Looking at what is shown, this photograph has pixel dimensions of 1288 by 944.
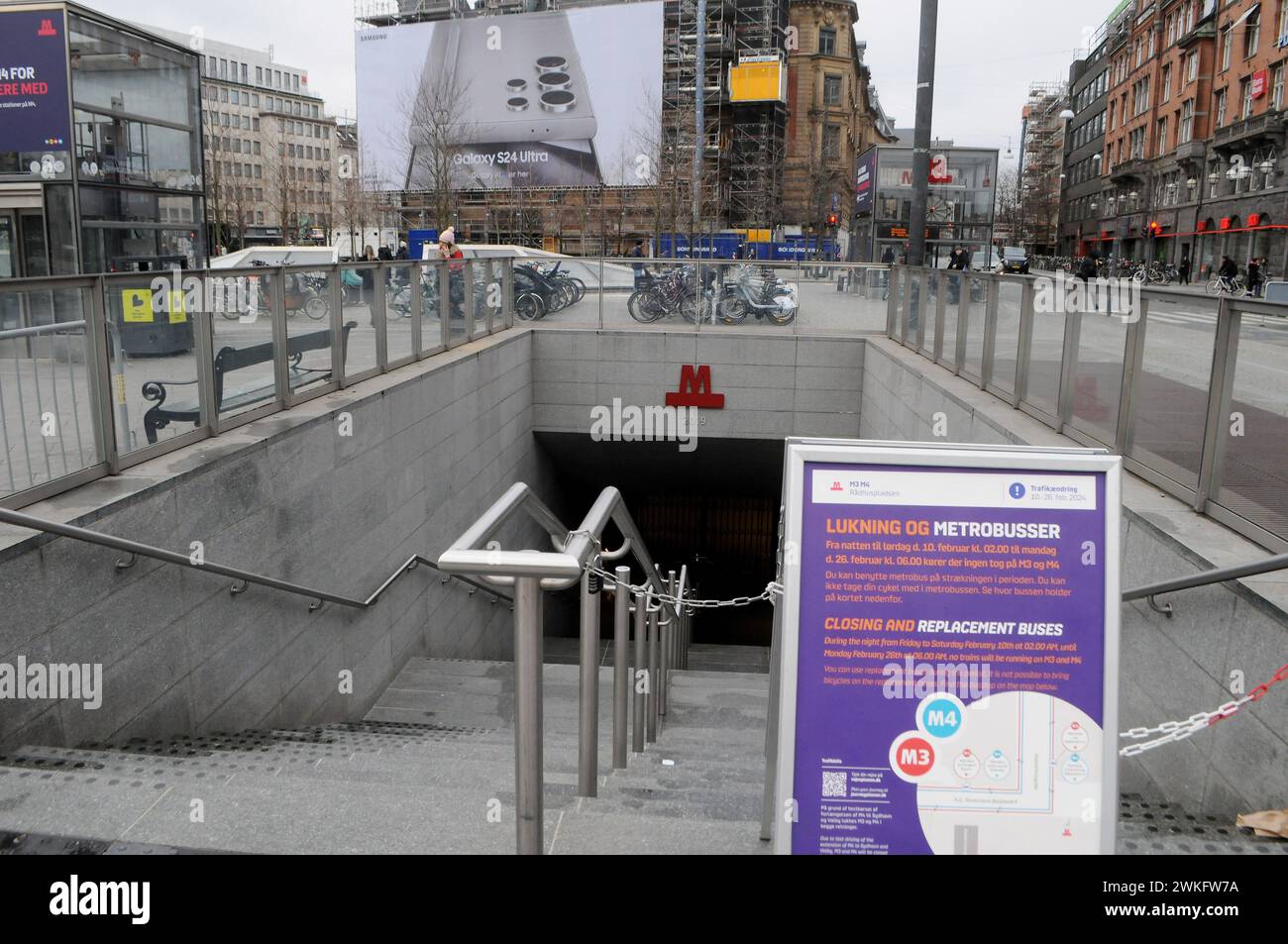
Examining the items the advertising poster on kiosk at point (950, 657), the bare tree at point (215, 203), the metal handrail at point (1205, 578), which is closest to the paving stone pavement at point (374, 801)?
the advertising poster on kiosk at point (950, 657)

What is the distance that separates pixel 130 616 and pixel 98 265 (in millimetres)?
7525

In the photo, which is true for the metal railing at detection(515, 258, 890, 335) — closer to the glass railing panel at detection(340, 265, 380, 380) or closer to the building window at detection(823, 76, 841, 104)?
the glass railing panel at detection(340, 265, 380, 380)

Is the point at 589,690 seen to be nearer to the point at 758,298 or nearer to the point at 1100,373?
the point at 1100,373

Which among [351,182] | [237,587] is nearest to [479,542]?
[237,587]

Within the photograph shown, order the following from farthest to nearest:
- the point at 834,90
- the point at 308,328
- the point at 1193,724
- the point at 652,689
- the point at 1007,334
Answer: the point at 834,90 → the point at 1007,334 → the point at 308,328 → the point at 652,689 → the point at 1193,724

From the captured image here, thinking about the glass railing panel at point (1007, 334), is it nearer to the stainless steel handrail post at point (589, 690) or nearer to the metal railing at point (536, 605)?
the metal railing at point (536, 605)

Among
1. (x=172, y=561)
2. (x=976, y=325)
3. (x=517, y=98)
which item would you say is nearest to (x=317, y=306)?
(x=172, y=561)

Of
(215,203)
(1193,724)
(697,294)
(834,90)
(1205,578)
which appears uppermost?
(834,90)

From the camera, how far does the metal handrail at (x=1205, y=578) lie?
3.76 m

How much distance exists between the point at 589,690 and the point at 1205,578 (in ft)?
7.68

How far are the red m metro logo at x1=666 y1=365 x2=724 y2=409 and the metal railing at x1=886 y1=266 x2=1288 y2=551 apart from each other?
22.5ft

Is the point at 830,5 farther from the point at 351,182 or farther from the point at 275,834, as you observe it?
the point at 275,834

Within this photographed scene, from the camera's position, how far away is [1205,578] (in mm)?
3994

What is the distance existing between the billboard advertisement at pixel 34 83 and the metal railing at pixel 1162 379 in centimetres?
951
